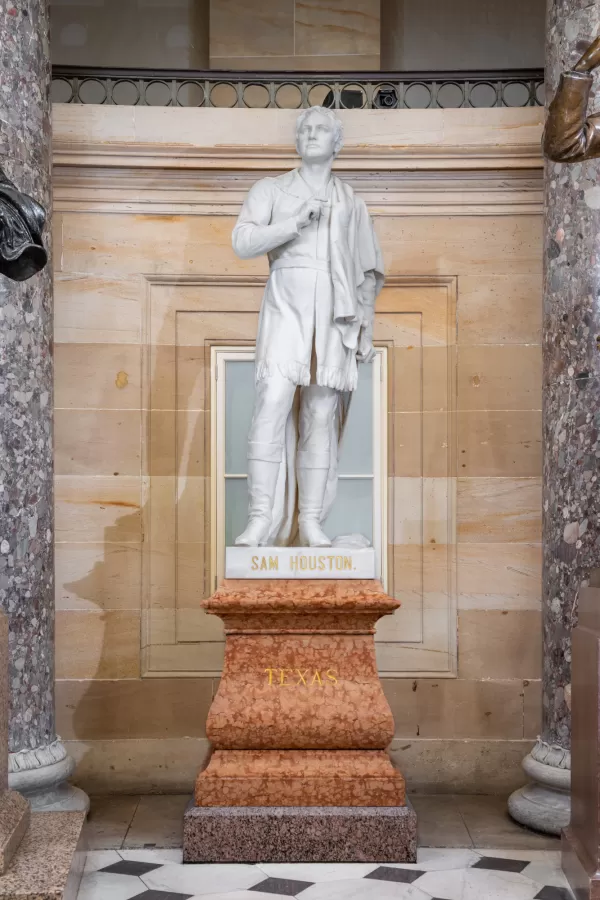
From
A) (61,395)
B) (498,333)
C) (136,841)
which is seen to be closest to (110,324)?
(61,395)

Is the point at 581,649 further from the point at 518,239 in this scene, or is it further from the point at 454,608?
the point at 518,239

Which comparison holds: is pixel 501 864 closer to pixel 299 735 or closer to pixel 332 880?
pixel 332 880

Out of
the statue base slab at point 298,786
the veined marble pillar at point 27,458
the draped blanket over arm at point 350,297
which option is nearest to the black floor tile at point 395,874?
the statue base slab at point 298,786

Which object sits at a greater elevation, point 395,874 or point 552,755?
point 552,755

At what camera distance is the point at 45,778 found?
591 centimetres

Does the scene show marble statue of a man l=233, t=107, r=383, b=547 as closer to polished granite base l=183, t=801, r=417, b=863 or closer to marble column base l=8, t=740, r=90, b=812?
polished granite base l=183, t=801, r=417, b=863

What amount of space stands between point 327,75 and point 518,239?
5.15ft

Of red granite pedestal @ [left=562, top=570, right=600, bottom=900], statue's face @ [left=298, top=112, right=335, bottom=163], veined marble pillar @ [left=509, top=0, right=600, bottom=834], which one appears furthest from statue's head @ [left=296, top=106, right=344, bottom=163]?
red granite pedestal @ [left=562, top=570, right=600, bottom=900]

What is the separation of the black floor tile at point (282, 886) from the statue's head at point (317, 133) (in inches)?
130

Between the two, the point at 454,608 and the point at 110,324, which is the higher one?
the point at 110,324

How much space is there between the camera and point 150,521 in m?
7.13

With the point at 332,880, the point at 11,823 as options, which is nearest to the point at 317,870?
the point at 332,880

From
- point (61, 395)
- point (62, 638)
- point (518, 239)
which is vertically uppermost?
point (518, 239)

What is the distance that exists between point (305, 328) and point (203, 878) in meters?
2.51
